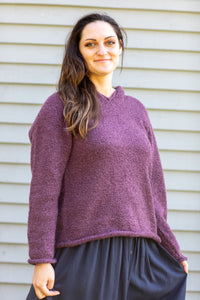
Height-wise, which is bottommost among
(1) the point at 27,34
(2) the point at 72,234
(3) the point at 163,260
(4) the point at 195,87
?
(3) the point at 163,260

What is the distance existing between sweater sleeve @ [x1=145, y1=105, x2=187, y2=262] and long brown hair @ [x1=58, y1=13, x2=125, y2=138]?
0.33 m

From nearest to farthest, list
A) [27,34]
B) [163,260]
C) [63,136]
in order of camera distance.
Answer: [63,136], [163,260], [27,34]

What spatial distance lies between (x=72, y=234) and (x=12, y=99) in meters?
1.44

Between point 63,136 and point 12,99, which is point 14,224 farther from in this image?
point 63,136

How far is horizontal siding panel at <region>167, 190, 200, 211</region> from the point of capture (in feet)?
9.31

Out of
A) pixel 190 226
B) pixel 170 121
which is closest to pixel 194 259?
pixel 190 226

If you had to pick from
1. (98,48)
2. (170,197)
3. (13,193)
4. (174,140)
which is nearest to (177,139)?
(174,140)

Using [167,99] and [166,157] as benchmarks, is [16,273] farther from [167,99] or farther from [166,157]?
[167,99]

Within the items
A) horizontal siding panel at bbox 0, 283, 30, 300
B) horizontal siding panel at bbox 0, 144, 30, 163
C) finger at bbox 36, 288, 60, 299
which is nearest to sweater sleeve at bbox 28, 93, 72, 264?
finger at bbox 36, 288, 60, 299

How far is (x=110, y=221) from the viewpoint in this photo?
1626 millimetres

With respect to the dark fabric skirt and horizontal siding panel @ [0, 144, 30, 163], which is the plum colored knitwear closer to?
the dark fabric skirt

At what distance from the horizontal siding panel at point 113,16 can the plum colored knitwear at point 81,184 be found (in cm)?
132

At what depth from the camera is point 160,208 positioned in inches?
74.9

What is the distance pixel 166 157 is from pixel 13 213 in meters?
1.09
